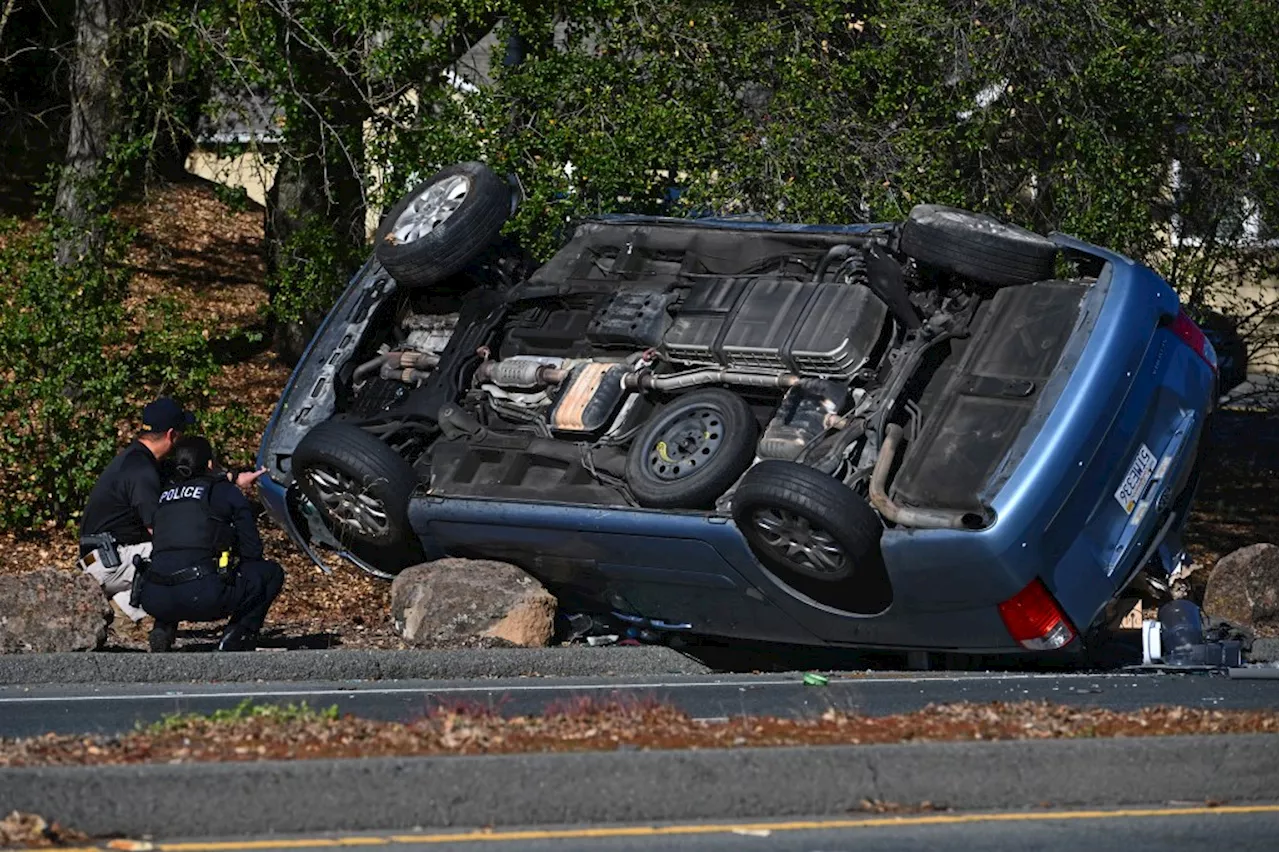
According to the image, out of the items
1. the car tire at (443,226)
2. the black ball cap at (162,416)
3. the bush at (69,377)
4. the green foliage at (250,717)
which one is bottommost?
the bush at (69,377)

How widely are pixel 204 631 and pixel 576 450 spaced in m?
3.14

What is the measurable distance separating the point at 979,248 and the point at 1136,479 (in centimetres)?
144

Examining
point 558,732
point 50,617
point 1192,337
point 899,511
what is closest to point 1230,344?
point 1192,337

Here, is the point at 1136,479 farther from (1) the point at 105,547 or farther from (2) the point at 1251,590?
(1) the point at 105,547

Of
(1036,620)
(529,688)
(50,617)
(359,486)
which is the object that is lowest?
(50,617)

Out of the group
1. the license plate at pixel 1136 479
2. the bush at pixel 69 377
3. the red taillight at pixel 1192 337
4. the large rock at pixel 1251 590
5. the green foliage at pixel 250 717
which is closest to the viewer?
the green foliage at pixel 250 717

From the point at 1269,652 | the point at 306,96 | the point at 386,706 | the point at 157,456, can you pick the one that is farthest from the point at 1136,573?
the point at 306,96

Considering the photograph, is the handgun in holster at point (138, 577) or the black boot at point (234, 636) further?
the black boot at point (234, 636)

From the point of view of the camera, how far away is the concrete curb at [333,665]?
984 centimetres

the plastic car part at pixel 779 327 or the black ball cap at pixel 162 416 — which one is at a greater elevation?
the plastic car part at pixel 779 327

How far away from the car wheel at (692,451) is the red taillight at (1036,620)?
4.65 ft

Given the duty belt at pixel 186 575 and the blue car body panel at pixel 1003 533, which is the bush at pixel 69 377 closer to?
the duty belt at pixel 186 575

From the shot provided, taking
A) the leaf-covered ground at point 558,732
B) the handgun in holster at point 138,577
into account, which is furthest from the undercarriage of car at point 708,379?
the leaf-covered ground at point 558,732

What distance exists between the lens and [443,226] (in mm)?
11500
